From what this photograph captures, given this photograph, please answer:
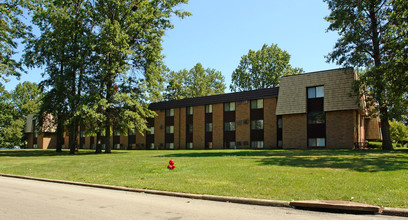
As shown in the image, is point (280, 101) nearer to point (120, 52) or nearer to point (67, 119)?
point (120, 52)

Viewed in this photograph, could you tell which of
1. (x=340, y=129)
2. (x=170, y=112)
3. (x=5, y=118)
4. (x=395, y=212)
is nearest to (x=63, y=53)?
(x=170, y=112)

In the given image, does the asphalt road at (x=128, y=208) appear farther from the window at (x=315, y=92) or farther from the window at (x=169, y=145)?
the window at (x=169, y=145)

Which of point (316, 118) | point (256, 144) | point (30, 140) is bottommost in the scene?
point (30, 140)

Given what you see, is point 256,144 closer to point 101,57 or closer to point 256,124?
point 256,124

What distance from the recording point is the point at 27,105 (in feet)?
281

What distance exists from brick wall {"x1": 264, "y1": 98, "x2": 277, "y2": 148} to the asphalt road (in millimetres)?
30501

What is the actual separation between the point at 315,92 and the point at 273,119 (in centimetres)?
665

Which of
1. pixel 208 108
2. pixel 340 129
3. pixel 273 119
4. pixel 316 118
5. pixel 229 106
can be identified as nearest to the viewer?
pixel 340 129

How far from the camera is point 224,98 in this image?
141 ft

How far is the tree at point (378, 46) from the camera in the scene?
1049 inches

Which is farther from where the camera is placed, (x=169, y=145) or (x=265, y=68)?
(x=265, y=68)

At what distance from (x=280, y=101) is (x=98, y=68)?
66.3 ft

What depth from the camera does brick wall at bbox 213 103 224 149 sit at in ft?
142

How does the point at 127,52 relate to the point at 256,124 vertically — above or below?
above
